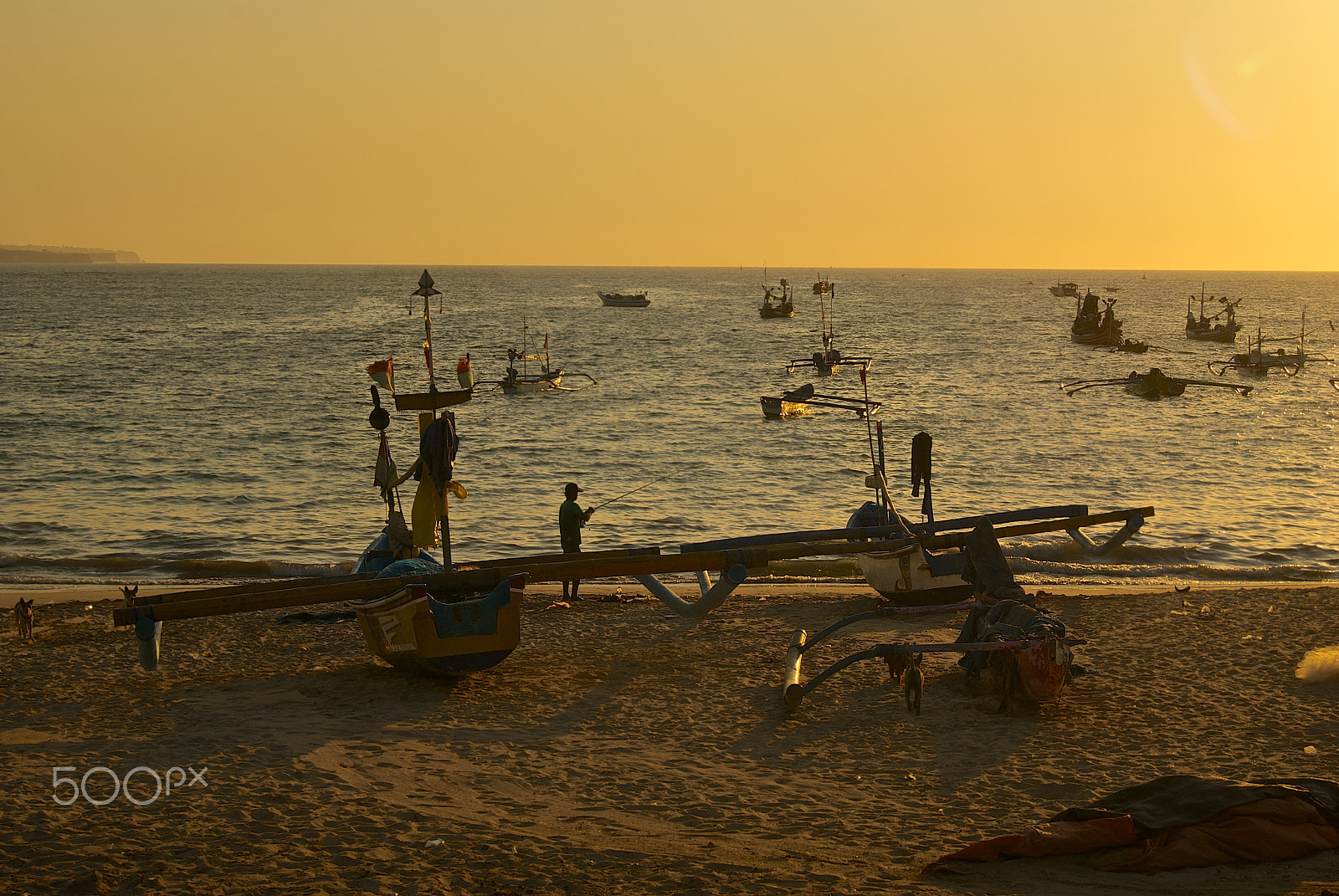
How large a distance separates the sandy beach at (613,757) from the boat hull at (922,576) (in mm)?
719

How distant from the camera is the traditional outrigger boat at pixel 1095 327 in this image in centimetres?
8531

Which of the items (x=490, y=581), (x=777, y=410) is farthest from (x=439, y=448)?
(x=777, y=410)

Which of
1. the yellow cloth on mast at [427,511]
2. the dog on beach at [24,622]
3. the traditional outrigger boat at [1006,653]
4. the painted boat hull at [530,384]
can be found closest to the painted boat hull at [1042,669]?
the traditional outrigger boat at [1006,653]

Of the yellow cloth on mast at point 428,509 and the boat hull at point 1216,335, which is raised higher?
the boat hull at point 1216,335

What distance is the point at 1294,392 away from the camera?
5650cm

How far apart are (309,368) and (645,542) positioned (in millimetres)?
48264

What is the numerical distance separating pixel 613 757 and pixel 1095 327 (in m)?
85.0

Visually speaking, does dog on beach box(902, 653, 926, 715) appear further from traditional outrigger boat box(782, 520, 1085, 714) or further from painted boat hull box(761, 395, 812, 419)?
painted boat hull box(761, 395, 812, 419)

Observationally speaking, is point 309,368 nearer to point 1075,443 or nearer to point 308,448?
point 308,448

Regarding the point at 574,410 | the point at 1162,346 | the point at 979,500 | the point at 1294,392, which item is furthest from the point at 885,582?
the point at 1162,346

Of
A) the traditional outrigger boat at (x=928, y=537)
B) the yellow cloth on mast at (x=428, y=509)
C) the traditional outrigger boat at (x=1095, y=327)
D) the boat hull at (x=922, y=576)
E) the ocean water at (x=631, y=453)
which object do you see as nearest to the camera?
the yellow cloth on mast at (x=428, y=509)

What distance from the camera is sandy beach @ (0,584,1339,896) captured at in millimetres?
7438

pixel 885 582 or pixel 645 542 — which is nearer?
pixel 885 582

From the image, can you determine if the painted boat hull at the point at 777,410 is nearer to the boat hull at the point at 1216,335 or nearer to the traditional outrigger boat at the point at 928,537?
the traditional outrigger boat at the point at 928,537
